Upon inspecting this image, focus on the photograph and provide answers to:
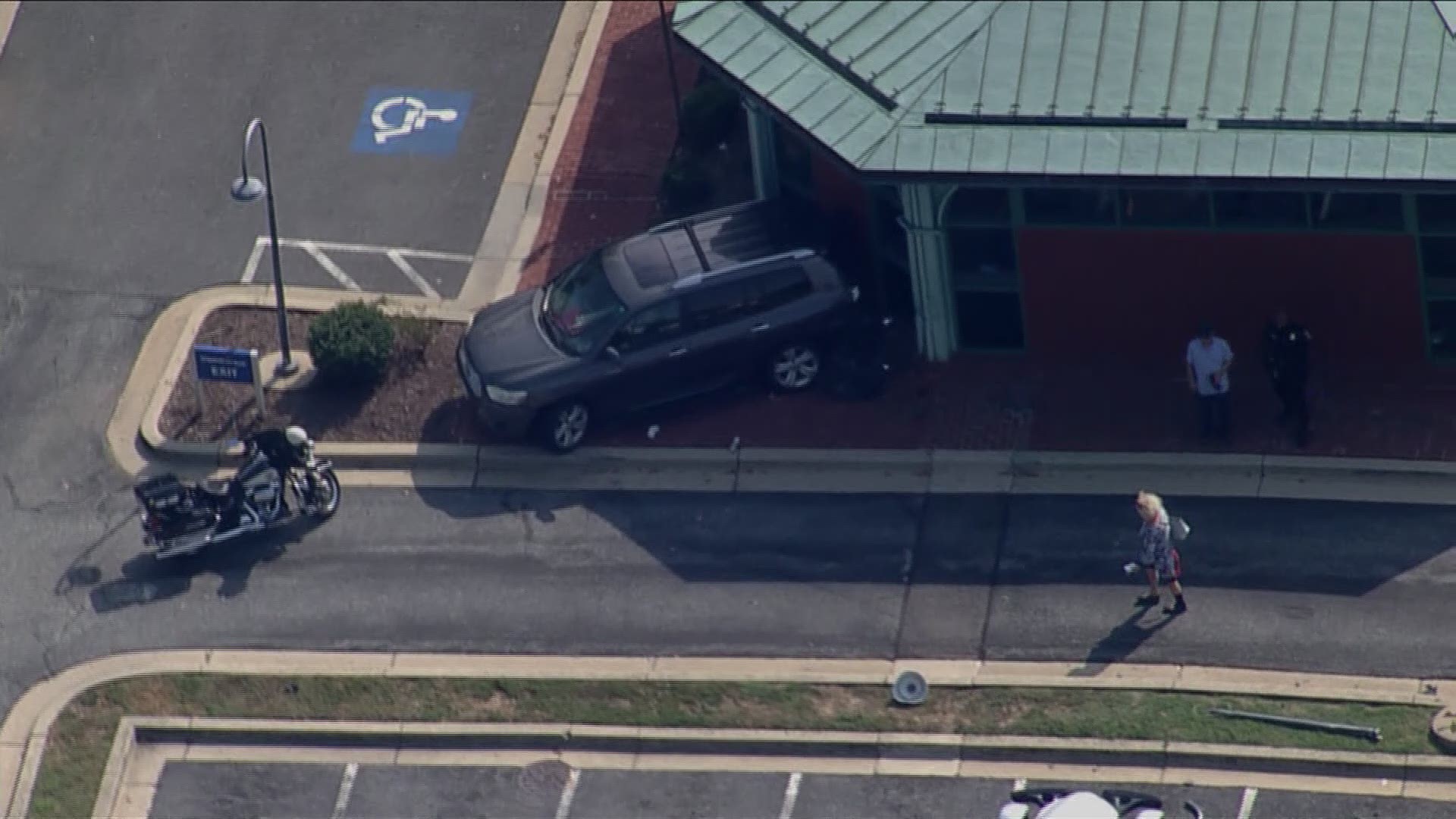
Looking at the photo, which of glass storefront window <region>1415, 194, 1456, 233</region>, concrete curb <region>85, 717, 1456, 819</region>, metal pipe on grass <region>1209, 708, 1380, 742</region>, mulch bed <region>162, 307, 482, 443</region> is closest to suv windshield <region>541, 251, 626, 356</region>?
mulch bed <region>162, 307, 482, 443</region>

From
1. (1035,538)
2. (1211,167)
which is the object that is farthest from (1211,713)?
(1211,167)

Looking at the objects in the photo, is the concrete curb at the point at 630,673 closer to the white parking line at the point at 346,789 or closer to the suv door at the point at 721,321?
the white parking line at the point at 346,789

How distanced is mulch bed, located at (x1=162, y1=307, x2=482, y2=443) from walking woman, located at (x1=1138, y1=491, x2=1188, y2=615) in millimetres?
8062

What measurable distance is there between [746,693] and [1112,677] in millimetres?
3772

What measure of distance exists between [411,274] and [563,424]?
401 cm

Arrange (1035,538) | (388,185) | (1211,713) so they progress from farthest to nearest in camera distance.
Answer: (388,185)
(1035,538)
(1211,713)

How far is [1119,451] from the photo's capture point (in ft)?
107

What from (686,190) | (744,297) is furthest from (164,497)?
(686,190)

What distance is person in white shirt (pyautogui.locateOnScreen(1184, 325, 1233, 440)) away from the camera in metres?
31.6

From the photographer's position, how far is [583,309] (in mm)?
33312

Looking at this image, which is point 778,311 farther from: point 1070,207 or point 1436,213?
point 1436,213

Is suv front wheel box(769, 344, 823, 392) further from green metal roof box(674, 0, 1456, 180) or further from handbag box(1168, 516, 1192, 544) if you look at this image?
handbag box(1168, 516, 1192, 544)

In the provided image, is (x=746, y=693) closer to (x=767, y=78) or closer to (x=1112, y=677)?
(x=1112, y=677)

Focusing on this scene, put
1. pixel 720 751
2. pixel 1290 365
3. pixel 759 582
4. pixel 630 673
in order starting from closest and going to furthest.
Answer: pixel 720 751 < pixel 630 673 < pixel 759 582 < pixel 1290 365
